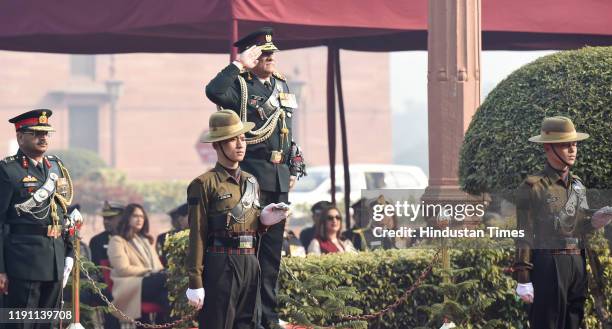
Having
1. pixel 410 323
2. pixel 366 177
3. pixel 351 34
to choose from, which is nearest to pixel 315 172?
pixel 366 177

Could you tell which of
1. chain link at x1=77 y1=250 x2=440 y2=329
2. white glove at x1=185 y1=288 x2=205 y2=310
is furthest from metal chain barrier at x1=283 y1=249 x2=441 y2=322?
white glove at x1=185 y1=288 x2=205 y2=310

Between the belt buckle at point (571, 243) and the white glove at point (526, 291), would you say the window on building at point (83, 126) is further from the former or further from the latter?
the white glove at point (526, 291)

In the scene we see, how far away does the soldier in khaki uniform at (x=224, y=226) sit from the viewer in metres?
7.77

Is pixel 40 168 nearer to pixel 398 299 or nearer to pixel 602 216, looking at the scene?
pixel 398 299

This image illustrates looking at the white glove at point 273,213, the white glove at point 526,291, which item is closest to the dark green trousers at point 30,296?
the white glove at point 273,213

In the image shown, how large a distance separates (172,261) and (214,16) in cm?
285

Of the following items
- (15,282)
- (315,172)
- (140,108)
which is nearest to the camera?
(15,282)

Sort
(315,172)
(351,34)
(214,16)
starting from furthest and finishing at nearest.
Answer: (315,172) < (351,34) < (214,16)

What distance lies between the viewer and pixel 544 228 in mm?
8547

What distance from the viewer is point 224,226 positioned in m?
7.80

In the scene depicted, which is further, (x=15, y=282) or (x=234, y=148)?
(x=15, y=282)

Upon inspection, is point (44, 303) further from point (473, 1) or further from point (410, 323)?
point (473, 1)

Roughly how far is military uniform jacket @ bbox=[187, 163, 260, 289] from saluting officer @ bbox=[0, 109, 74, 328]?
5.69ft

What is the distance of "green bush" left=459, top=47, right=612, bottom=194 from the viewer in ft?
32.2
